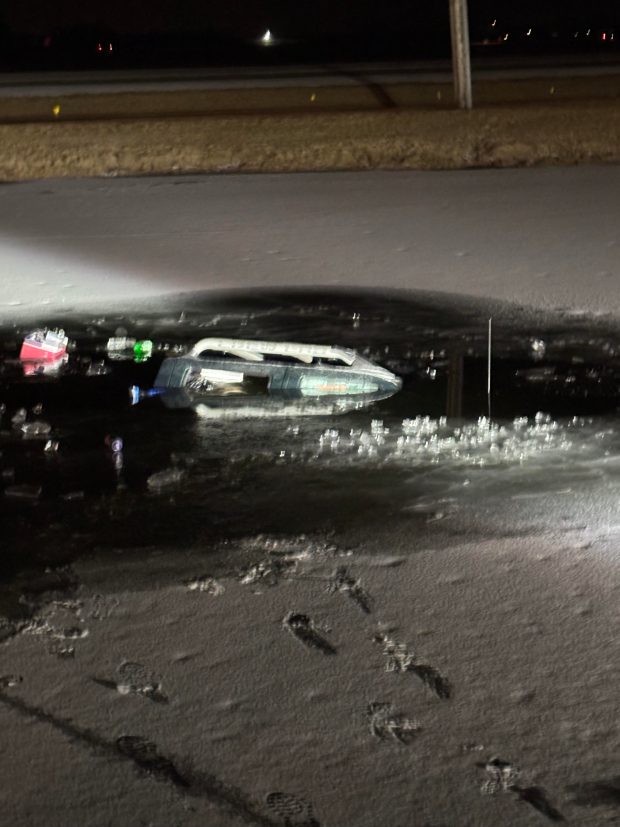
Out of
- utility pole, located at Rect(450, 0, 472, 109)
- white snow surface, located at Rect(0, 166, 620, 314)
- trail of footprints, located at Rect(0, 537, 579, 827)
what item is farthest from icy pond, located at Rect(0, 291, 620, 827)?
utility pole, located at Rect(450, 0, 472, 109)

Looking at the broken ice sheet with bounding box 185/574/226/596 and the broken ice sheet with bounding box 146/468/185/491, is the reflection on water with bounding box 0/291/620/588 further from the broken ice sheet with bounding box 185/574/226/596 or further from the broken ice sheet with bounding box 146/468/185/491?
the broken ice sheet with bounding box 185/574/226/596

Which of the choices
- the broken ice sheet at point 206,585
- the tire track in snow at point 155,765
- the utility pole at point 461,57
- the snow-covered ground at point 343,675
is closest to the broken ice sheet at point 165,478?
the snow-covered ground at point 343,675

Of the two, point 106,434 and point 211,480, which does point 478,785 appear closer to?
point 211,480

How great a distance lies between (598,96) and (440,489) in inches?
404

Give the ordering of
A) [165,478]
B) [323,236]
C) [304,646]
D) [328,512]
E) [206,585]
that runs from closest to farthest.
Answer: [304,646]
[206,585]
[328,512]
[165,478]
[323,236]

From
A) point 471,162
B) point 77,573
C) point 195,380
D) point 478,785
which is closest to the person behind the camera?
point 478,785

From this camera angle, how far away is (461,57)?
12.3 meters

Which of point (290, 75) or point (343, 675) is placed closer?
point (343, 675)

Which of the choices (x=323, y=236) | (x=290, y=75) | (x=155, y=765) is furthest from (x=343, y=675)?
(x=290, y=75)

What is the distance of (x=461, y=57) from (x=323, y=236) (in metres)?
5.31

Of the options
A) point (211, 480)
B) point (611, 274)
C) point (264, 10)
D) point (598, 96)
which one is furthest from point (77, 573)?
point (264, 10)

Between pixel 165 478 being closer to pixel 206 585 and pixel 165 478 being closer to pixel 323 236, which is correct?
pixel 206 585

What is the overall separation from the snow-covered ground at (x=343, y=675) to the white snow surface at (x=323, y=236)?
2.72m

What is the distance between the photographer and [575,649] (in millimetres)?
2934
